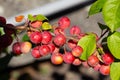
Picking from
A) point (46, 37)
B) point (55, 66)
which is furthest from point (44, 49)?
point (55, 66)

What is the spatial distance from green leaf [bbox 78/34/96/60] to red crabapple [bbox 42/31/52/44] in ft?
0.31

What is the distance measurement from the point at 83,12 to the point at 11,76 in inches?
29.9

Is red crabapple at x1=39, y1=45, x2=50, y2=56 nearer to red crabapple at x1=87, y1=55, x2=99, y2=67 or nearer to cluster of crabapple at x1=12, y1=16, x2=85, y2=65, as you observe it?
cluster of crabapple at x1=12, y1=16, x2=85, y2=65

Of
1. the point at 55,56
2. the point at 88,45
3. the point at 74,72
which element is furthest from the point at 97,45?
the point at 74,72

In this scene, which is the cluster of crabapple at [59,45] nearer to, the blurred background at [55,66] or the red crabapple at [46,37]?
the red crabapple at [46,37]

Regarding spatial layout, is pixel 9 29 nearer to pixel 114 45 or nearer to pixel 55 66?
pixel 114 45

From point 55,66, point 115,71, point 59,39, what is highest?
point 59,39

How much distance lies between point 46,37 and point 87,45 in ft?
0.44

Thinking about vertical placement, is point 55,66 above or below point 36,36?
below

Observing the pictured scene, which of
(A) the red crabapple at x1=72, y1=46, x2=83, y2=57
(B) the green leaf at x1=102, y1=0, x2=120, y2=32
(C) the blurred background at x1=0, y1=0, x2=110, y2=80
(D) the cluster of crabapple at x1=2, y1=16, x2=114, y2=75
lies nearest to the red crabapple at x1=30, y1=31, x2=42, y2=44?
(D) the cluster of crabapple at x1=2, y1=16, x2=114, y2=75

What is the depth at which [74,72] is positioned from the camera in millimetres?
2285

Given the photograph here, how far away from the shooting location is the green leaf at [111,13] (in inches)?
32.7

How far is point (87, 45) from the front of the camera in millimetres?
937

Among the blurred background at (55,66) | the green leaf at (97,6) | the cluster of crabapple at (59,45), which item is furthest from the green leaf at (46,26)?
the blurred background at (55,66)
